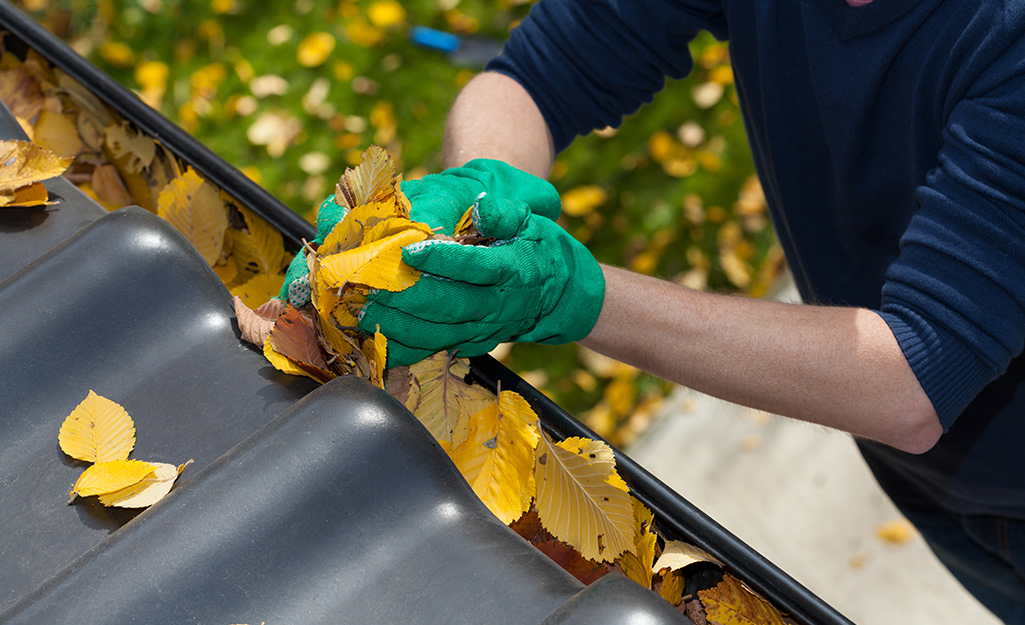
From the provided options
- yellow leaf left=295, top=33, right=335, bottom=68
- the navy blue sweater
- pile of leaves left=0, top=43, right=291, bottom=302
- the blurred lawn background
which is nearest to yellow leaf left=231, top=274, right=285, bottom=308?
pile of leaves left=0, top=43, right=291, bottom=302

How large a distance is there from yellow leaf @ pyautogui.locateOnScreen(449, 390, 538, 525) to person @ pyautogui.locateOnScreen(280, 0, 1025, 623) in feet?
0.41

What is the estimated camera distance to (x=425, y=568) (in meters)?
0.73

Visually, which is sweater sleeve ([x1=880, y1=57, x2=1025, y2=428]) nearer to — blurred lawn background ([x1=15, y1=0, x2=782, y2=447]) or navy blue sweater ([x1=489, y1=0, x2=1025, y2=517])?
navy blue sweater ([x1=489, y1=0, x2=1025, y2=517])

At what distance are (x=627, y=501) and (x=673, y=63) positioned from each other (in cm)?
105

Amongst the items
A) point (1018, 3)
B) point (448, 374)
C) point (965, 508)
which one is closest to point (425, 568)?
point (448, 374)

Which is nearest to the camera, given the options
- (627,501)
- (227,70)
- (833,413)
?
(627,501)

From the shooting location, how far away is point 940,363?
1075 mm

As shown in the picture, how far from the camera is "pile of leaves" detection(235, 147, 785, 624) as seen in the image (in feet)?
2.78

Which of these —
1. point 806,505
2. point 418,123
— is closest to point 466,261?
point 806,505

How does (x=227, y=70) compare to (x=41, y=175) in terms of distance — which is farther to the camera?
(x=227, y=70)

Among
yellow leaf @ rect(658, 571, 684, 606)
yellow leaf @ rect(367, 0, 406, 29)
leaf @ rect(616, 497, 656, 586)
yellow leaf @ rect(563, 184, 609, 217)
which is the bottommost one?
yellow leaf @ rect(563, 184, 609, 217)

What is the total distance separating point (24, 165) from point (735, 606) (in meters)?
1.05

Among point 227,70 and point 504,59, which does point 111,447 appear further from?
point 227,70

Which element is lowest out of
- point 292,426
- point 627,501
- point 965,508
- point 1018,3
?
point 965,508
